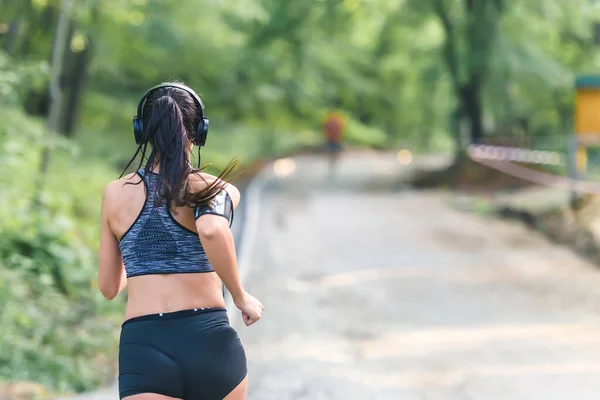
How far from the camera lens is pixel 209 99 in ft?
86.5

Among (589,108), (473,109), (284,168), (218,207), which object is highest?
(473,109)

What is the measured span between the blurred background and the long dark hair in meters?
5.13

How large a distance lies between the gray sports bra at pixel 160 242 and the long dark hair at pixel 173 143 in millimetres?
59

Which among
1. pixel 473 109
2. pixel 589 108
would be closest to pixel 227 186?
pixel 589 108

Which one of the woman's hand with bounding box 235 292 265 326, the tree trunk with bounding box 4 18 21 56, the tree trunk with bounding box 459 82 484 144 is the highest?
the tree trunk with bounding box 4 18 21 56

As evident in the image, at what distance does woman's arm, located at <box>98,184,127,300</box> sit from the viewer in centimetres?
324

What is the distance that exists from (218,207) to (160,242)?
0.24 m

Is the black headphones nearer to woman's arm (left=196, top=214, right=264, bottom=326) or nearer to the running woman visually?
the running woman

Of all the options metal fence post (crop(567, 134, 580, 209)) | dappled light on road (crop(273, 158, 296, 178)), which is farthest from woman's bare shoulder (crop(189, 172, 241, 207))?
dappled light on road (crop(273, 158, 296, 178))

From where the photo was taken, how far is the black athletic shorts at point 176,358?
10.3ft

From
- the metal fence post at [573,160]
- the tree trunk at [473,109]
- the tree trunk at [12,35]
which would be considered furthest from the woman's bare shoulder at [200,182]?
the tree trunk at [473,109]

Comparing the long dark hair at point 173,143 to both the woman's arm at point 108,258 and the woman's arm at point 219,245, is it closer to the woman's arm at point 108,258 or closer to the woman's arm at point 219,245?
the woman's arm at point 219,245

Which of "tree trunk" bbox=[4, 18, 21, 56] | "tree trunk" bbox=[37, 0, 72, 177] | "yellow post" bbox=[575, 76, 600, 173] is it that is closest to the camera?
"tree trunk" bbox=[37, 0, 72, 177]

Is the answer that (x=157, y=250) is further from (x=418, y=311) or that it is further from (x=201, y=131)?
(x=418, y=311)
